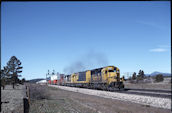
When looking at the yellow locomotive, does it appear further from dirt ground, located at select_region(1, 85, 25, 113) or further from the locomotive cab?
dirt ground, located at select_region(1, 85, 25, 113)

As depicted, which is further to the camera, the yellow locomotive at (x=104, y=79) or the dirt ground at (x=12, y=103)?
the yellow locomotive at (x=104, y=79)

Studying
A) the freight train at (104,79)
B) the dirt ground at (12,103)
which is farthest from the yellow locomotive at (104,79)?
the dirt ground at (12,103)

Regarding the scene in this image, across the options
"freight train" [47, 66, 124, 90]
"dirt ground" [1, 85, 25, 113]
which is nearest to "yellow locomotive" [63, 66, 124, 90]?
"freight train" [47, 66, 124, 90]

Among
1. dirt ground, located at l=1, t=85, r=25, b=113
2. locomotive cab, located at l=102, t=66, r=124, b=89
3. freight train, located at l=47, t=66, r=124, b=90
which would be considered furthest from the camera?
freight train, located at l=47, t=66, r=124, b=90

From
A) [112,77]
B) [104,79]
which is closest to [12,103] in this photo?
[112,77]

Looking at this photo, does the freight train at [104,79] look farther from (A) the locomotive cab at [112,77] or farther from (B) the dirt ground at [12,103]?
(B) the dirt ground at [12,103]

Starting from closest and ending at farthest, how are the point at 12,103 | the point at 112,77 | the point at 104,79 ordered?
1. the point at 12,103
2. the point at 112,77
3. the point at 104,79

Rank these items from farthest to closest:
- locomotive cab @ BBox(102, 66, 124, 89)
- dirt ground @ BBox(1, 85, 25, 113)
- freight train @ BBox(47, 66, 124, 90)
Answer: freight train @ BBox(47, 66, 124, 90) < locomotive cab @ BBox(102, 66, 124, 89) < dirt ground @ BBox(1, 85, 25, 113)

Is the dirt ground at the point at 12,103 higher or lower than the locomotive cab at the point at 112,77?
lower

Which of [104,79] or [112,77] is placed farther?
[104,79]

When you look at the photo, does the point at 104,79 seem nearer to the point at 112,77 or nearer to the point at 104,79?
the point at 104,79

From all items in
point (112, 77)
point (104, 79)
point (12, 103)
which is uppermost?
point (112, 77)

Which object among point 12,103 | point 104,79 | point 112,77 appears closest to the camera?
point 12,103

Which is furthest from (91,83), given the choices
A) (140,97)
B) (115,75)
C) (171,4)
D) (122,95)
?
(171,4)
